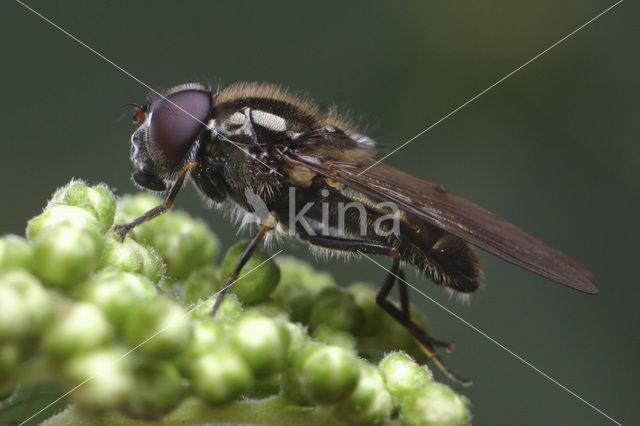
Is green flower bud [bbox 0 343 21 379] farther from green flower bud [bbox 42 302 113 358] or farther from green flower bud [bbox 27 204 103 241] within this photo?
green flower bud [bbox 27 204 103 241]

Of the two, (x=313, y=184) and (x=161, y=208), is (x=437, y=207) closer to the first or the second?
(x=313, y=184)

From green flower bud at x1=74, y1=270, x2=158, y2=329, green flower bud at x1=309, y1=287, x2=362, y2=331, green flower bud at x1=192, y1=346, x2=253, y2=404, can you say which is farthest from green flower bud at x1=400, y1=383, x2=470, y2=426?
green flower bud at x1=74, y1=270, x2=158, y2=329

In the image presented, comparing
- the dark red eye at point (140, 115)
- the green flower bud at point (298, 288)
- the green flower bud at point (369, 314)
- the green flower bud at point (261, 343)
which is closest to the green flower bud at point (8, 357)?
the green flower bud at point (261, 343)

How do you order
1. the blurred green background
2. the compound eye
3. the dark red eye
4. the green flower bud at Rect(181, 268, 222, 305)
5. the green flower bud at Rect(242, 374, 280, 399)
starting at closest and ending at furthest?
the green flower bud at Rect(242, 374, 280, 399), the green flower bud at Rect(181, 268, 222, 305), the compound eye, the dark red eye, the blurred green background

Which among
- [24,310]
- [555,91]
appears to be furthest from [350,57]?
[24,310]

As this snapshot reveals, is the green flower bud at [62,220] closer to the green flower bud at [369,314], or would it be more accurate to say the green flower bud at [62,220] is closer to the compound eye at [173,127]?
the compound eye at [173,127]

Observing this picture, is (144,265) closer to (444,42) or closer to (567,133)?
(444,42)
